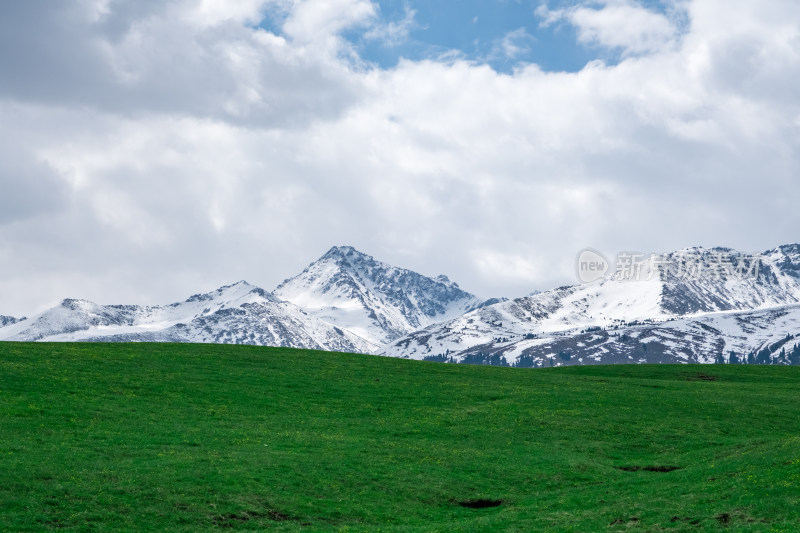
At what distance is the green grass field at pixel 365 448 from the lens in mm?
39469

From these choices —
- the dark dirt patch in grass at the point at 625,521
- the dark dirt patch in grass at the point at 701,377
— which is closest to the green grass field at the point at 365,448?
the dark dirt patch in grass at the point at 625,521

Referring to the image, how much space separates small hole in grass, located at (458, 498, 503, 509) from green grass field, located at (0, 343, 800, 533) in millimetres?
117

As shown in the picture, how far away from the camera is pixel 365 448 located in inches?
2176

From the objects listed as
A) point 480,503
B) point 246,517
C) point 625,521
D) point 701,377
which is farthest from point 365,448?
point 701,377

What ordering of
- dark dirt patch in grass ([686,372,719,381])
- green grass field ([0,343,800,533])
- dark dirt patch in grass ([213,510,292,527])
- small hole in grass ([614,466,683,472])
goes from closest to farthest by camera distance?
dark dirt patch in grass ([213,510,292,527]) < green grass field ([0,343,800,533]) < small hole in grass ([614,466,683,472]) < dark dirt patch in grass ([686,372,719,381])

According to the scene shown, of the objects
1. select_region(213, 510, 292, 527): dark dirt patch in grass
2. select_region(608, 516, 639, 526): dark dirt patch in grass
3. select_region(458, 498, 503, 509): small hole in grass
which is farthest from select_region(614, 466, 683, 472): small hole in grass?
select_region(213, 510, 292, 527): dark dirt patch in grass

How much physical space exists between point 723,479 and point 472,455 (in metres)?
16.9

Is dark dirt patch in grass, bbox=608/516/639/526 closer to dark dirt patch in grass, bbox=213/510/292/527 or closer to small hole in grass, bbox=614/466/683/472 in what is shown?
dark dirt patch in grass, bbox=213/510/292/527

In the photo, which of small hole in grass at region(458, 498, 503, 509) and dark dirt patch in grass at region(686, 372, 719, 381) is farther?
dark dirt patch in grass at region(686, 372, 719, 381)

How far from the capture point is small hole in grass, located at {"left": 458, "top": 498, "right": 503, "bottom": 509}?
4597cm

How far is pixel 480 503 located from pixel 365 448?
11271mm

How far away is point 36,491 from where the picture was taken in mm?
39562

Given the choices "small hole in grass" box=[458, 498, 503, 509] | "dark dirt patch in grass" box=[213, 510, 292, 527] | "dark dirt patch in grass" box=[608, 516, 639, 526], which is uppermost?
"dark dirt patch in grass" box=[608, 516, 639, 526]

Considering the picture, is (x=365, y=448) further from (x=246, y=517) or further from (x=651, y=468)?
(x=651, y=468)
